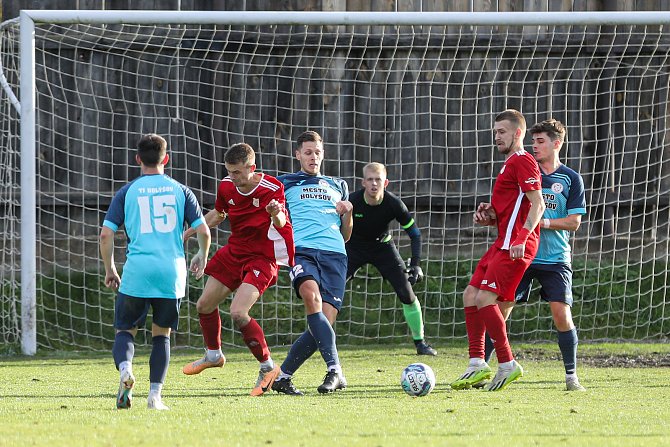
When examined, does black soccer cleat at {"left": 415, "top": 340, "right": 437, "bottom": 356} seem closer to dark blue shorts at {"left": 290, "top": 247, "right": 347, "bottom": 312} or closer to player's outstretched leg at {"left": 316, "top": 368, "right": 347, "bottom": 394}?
dark blue shorts at {"left": 290, "top": 247, "right": 347, "bottom": 312}

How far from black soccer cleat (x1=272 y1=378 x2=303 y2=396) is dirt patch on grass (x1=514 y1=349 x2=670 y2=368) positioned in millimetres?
3464

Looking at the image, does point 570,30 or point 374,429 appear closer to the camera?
point 374,429

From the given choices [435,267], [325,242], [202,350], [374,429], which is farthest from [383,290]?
[374,429]

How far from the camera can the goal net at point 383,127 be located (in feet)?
40.5

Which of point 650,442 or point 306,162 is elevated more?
point 306,162

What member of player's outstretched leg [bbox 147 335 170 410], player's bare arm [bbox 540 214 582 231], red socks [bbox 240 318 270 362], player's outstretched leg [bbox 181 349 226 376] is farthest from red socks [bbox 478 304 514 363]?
player's outstretched leg [bbox 147 335 170 410]

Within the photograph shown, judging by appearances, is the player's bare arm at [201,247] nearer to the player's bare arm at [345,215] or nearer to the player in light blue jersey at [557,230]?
the player's bare arm at [345,215]

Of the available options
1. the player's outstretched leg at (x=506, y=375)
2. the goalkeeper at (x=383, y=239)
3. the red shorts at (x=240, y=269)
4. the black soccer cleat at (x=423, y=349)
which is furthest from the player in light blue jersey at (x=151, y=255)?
the black soccer cleat at (x=423, y=349)

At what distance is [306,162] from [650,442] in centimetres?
357

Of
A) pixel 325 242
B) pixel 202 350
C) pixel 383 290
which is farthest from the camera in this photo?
pixel 383 290

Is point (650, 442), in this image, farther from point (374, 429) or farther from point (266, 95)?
point (266, 95)

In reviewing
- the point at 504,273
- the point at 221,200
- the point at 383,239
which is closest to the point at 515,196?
the point at 504,273

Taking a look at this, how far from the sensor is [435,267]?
12805mm

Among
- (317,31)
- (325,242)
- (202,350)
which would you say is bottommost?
(202,350)
